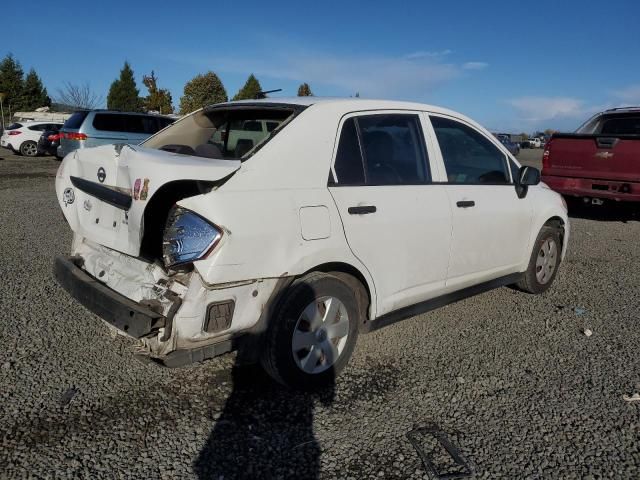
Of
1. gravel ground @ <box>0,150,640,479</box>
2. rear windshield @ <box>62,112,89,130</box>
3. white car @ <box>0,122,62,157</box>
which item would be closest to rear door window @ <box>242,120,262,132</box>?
gravel ground @ <box>0,150,640,479</box>

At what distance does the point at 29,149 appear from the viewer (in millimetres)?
22125

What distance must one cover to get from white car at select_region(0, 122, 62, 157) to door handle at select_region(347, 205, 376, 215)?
2184 cm

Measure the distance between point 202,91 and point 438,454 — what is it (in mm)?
44957

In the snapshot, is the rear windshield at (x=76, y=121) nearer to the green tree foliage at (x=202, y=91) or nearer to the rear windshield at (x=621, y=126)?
the rear windshield at (x=621, y=126)

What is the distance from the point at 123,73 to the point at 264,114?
50.7m

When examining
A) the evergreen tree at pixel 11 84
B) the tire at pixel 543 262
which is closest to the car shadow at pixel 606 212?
the tire at pixel 543 262

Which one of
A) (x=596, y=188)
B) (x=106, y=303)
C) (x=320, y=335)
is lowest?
(x=320, y=335)

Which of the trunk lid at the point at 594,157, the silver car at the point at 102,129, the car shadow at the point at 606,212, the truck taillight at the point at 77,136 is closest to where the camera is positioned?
the trunk lid at the point at 594,157

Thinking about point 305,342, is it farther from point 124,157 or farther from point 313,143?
point 124,157

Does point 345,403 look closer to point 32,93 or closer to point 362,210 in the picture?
point 362,210

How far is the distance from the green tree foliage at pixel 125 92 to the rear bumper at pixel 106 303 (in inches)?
1923

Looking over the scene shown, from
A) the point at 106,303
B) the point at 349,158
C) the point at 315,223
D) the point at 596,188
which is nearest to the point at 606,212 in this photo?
the point at 596,188

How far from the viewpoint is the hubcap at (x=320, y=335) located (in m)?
3.06

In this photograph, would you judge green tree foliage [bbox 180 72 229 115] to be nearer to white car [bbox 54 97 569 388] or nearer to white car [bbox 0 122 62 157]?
white car [bbox 0 122 62 157]
